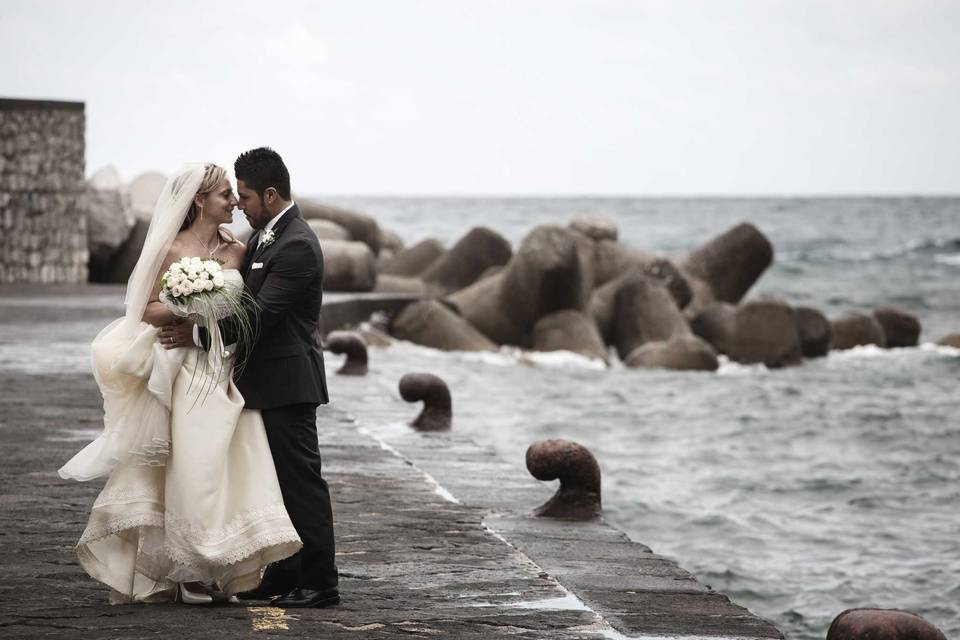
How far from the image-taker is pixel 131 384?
505 centimetres

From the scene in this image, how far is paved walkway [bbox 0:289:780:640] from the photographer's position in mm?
4934

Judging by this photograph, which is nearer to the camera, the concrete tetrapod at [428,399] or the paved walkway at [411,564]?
the paved walkway at [411,564]

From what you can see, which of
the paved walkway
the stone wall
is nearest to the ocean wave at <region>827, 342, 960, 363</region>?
the stone wall

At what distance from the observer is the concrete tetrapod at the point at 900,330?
2703 centimetres

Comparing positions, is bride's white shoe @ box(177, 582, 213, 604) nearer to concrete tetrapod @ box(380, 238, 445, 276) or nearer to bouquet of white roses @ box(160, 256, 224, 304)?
bouquet of white roses @ box(160, 256, 224, 304)

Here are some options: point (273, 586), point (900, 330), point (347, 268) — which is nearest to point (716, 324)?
point (900, 330)

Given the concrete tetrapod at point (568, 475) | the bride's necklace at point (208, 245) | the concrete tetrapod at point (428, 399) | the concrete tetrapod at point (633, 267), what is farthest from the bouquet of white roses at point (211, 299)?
the concrete tetrapod at point (633, 267)

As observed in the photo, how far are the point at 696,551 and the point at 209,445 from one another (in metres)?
6.43

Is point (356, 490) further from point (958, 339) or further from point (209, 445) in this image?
point (958, 339)

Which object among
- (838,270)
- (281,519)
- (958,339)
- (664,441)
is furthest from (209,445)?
(838,270)

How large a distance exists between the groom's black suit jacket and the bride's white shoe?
71cm

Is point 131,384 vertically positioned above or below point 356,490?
above

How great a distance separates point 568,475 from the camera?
7125mm

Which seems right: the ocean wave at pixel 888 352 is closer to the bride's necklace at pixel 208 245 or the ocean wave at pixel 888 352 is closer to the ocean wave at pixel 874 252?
the bride's necklace at pixel 208 245
